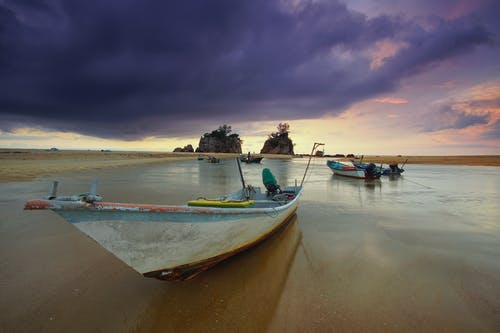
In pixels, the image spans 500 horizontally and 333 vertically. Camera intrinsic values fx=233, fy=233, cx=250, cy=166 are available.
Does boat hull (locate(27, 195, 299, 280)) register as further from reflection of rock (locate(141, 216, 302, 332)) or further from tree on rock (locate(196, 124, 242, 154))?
tree on rock (locate(196, 124, 242, 154))

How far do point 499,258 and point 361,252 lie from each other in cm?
326

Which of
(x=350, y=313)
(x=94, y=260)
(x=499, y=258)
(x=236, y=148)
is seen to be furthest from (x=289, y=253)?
(x=236, y=148)

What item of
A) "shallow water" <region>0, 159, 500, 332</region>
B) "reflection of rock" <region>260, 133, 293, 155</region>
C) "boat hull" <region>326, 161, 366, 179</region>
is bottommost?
"shallow water" <region>0, 159, 500, 332</region>

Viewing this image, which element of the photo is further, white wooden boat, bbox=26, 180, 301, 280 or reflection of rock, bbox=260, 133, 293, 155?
reflection of rock, bbox=260, 133, 293, 155

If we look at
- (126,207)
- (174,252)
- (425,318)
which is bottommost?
(425,318)

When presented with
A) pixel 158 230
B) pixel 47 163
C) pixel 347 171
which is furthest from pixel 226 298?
pixel 47 163

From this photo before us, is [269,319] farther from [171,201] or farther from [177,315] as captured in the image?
[171,201]

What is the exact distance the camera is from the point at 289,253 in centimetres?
614

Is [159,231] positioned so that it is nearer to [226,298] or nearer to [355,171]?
[226,298]

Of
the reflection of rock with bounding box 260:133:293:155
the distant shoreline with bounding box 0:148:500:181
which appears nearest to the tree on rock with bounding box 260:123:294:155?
the reflection of rock with bounding box 260:133:293:155

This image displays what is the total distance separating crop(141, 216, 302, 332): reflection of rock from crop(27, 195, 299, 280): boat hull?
34cm

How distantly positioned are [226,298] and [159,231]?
67.6 inches

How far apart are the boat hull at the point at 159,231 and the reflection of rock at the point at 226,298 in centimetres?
34

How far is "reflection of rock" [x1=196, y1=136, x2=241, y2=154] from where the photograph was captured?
5664 inches
